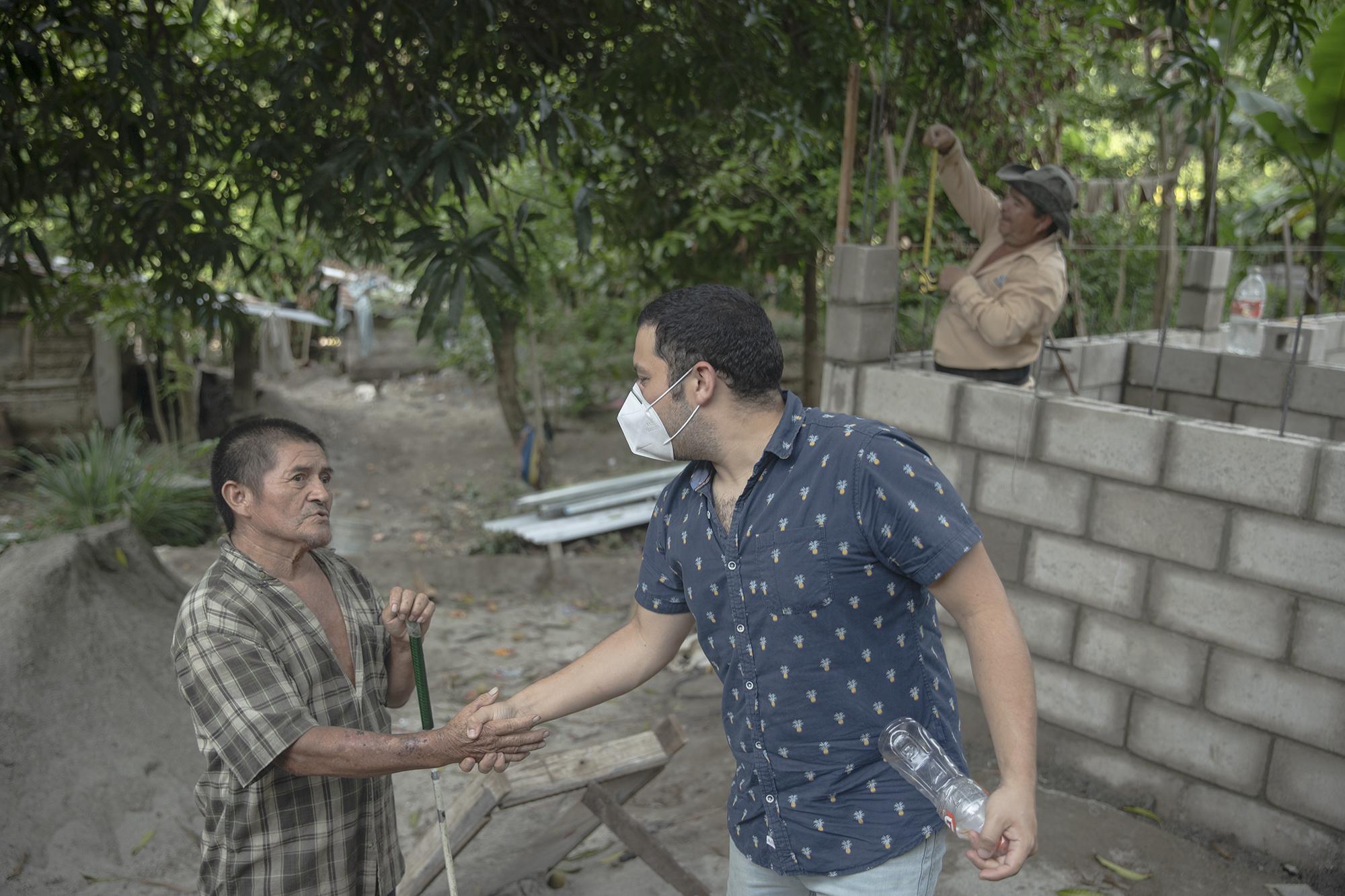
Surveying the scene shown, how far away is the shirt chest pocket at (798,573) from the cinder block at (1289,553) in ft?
7.95

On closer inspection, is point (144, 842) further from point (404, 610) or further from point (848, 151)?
point (848, 151)

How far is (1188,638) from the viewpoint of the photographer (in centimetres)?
399

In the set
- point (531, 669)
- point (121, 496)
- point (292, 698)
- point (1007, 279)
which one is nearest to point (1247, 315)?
point (1007, 279)

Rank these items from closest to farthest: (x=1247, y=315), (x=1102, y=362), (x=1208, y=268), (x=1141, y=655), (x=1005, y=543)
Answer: (x=1141, y=655) < (x=1005, y=543) < (x=1102, y=362) < (x=1247, y=315) < (x=1208, y=268)

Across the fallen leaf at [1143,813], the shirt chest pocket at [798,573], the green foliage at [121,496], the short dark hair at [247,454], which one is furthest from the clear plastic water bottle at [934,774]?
the green foliage at [121,496]

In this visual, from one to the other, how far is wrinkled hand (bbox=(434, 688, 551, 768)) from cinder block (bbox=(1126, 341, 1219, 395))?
4.69 meters

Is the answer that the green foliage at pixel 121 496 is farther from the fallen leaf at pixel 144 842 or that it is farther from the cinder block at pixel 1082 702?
the cinder block at pixel 1082 702

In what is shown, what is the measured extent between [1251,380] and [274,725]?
5195 millimetres

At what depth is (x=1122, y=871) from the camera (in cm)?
387

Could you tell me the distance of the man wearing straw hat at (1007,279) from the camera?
14.4 ft

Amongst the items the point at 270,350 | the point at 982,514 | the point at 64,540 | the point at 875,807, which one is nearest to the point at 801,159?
the point at 982,514

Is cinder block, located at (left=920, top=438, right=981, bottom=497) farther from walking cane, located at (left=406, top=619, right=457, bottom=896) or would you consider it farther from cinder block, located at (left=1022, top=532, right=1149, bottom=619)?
walking cane, located at (left=406, top=619, right=457, bottom=896)

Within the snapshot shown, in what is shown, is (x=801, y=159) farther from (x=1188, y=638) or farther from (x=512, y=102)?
(x=1188, y=638)

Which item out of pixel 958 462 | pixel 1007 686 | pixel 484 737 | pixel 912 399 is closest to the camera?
pixel 1007 686
